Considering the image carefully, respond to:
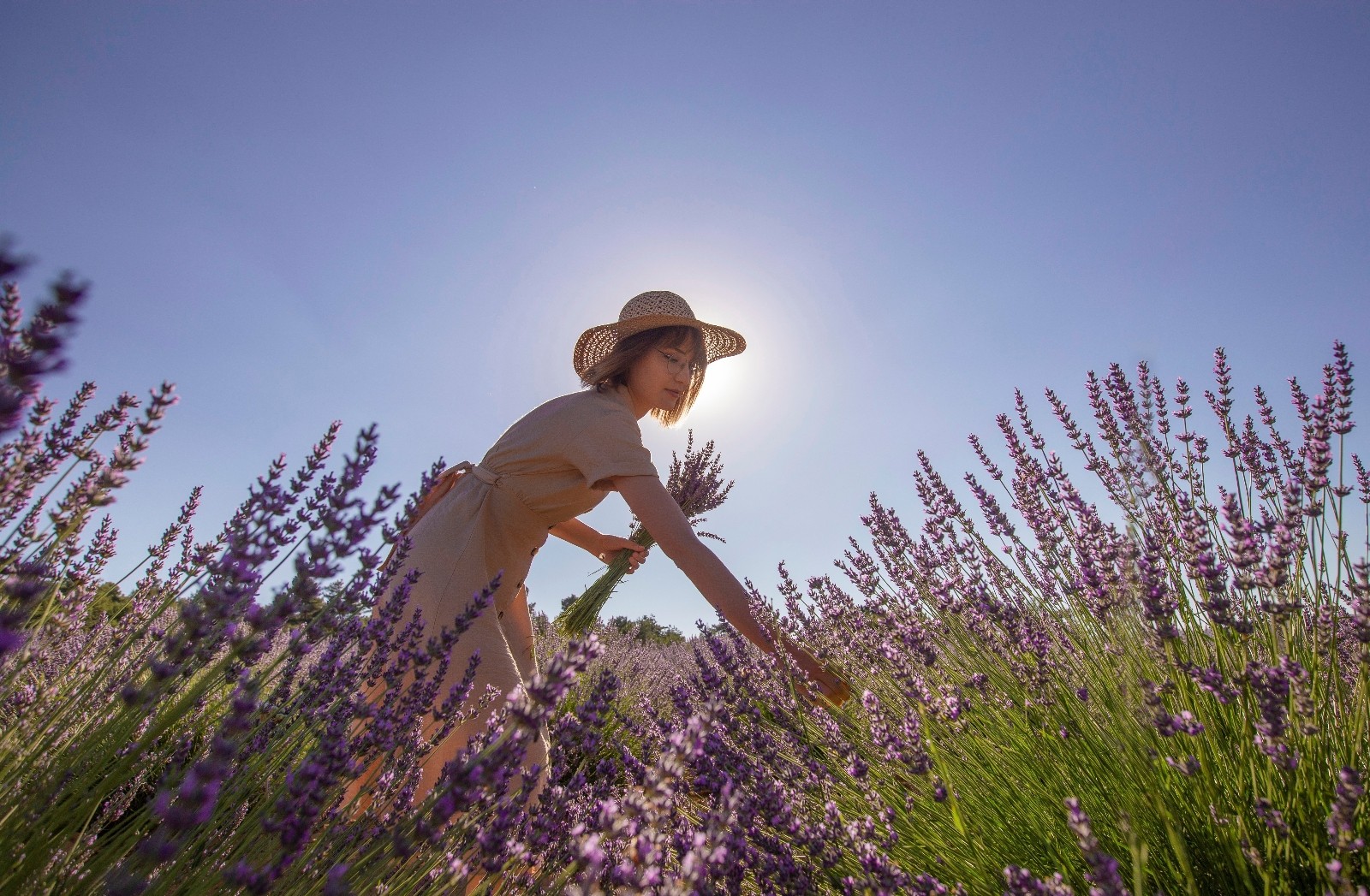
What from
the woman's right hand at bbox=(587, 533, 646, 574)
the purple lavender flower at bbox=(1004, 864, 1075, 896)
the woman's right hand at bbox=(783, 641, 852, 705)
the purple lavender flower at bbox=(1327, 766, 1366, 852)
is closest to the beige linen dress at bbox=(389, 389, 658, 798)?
the woman's right hand at bbox=(783, 641, 852, 705)

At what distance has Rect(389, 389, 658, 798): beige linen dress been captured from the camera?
6.58ft

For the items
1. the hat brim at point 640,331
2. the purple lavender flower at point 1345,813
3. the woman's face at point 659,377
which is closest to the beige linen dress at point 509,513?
the woman's face at point 659,377

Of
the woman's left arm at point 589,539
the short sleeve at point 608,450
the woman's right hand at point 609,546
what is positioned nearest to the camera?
the short sleeve at point 608,450

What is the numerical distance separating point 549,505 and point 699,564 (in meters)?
0.70

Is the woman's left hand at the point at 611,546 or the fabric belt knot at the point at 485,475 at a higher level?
the woman's left hand at the point at 611,546

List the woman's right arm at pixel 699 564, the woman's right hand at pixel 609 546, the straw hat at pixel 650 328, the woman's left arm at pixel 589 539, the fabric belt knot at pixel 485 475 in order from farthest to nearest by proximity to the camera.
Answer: the woman's right hand at pixel 609 546, the woman's left arm at pixel 589 539, the straw hat at pixel 650 328, the fabric belt knot at pixel 485 475, the woman's right arm at pixel 699 564

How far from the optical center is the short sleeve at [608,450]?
6.56ft

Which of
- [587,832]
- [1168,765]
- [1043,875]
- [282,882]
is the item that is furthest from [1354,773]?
[282,882]

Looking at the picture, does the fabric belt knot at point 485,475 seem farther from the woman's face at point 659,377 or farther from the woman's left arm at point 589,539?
the woman's left arm at point 589,539

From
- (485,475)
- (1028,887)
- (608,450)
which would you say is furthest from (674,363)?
(1028,887)

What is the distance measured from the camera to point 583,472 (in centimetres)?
209

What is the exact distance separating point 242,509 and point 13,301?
2.89 ft

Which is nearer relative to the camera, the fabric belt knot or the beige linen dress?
the beige linen dress

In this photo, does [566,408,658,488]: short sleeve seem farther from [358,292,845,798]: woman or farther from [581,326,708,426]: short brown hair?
[581,326,708,426]: short brown hair
